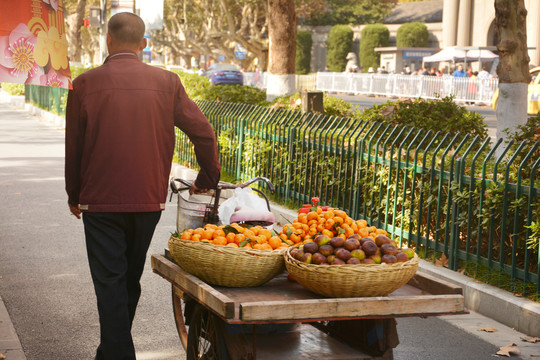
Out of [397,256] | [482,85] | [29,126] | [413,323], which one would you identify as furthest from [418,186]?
[482,85]

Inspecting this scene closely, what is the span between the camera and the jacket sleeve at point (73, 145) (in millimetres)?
4500

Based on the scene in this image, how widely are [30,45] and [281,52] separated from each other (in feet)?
35.6

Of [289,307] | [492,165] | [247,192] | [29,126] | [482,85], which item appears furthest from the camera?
[482,85]

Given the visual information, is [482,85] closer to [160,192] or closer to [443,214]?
[443,214]

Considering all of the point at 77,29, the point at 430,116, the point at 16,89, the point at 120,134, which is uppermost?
the point at 77,29

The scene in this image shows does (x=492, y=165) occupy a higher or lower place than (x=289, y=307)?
higher

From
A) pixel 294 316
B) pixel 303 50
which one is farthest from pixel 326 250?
pixel 303 50

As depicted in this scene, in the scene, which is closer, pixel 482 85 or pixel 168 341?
pixel 168 341

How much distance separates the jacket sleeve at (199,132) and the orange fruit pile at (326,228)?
51 centimetres

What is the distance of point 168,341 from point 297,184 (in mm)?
5231

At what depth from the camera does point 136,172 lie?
4.46 metres

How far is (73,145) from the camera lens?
4535 mm

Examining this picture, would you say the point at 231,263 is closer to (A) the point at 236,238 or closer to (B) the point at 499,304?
(A) the point at 236,238

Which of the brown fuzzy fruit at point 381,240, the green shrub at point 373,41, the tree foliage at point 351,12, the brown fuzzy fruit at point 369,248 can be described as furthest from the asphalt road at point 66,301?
the tree foliage at point 351,12
